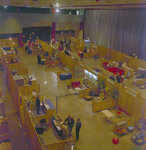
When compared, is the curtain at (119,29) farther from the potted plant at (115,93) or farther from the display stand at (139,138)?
the display stand at (139,138)

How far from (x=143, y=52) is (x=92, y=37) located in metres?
10.9

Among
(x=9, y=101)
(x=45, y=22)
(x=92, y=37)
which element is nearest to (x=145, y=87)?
(x=9, y=101)

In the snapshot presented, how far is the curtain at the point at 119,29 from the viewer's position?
20594 mm

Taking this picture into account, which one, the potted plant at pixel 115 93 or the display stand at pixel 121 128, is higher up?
the potted plant at pixel 115 93

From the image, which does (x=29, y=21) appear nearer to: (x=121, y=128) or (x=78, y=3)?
(x=78, y=3)

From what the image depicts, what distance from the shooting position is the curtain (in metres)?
20.6

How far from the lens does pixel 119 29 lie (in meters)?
23.5

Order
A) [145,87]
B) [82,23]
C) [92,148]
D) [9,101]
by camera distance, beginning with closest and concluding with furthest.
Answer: [92,148] < [9,101] < [145,87] < [82,23]

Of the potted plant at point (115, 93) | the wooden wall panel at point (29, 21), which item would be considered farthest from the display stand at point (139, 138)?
the wooden wall panel at point (29, 21)

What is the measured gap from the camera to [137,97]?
1042cm

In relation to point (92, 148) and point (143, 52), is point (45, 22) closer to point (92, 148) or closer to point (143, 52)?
point (143, 52)

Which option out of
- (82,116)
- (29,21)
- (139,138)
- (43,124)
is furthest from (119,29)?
(43,124)

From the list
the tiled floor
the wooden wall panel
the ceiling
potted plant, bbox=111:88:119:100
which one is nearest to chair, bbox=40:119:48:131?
the tiled floor

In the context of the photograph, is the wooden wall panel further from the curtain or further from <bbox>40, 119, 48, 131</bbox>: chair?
<bbox>40, 119, 48, 131</bbox>: chair
